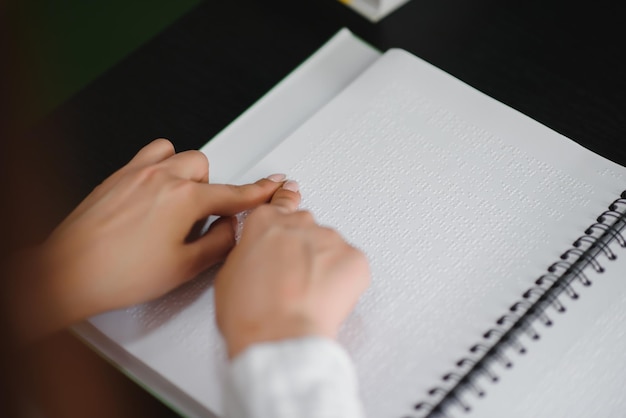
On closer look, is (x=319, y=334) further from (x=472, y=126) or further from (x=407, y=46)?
(x=407, y=46)

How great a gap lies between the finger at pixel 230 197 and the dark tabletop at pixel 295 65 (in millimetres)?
161

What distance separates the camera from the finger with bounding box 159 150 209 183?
749 mm

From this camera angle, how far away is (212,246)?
73cm

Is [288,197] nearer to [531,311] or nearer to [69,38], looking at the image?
[531,311]

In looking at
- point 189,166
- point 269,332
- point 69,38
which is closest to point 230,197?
point 189,166

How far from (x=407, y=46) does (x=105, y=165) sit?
0.37 metres

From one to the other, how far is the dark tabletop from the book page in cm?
10

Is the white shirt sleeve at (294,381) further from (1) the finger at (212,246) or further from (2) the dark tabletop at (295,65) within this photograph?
(2) the dark tabletop at (295,65)

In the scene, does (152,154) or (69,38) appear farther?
(69,38)

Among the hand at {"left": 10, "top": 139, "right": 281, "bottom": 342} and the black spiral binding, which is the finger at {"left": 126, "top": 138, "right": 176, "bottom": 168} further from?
the black spiral binding

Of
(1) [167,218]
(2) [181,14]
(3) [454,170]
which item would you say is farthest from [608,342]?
(2) [181,14]

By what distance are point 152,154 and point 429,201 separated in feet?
0.84

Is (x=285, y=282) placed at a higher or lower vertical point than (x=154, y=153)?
lower

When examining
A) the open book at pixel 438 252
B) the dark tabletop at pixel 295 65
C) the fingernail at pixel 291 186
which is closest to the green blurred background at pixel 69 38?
the dark tabletop at pixel 295 65
